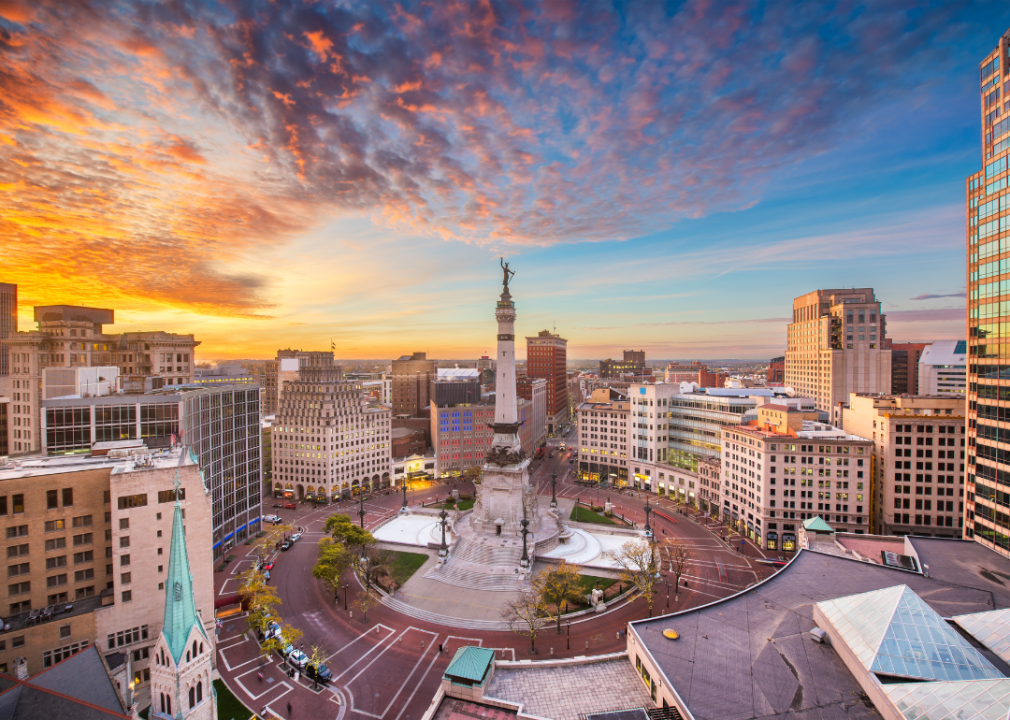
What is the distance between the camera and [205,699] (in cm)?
3459

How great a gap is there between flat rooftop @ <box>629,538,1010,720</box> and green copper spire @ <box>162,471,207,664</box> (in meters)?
33.9

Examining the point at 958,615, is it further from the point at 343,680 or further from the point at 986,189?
the point at 343,680

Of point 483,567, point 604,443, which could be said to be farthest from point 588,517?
point 604,443

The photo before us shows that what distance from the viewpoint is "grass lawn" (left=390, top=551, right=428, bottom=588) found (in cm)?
7403

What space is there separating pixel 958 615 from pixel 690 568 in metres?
39.1

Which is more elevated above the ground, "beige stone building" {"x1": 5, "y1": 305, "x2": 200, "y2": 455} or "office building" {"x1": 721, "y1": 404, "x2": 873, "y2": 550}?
"beige stone building" {"x1": 5, "y1": 305, "x2": 200, "y2": 455}

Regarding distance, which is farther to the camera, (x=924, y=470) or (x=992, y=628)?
(x=924, y=470)

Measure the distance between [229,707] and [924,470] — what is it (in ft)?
346

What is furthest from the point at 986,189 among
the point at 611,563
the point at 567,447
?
the point at 567,447

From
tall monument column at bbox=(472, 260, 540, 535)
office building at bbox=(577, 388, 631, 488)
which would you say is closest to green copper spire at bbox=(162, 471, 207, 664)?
tall monument column at bbox=(472, 260, 540, 535)

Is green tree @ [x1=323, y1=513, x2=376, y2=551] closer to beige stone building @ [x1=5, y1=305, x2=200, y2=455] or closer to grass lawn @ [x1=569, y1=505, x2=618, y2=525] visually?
beige stone building @ [x1=5, y1=305, x2=200, y2=455]

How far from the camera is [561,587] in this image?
205 feet

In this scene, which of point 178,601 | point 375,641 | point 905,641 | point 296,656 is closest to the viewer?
point 905,641

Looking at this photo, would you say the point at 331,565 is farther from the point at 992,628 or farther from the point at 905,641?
the point at 992,628
